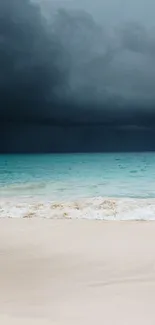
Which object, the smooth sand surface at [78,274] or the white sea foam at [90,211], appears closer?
the smooth sand surface at [78,274]

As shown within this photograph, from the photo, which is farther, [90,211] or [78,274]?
[90,211]

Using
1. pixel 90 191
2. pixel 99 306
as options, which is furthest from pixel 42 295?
pixel 90 191

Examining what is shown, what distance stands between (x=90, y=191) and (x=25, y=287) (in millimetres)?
12298

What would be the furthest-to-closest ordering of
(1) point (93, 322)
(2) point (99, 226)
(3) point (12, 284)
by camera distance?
(2) point (99, 226)
(3) point (12, 284)
(1) point (93, 322)

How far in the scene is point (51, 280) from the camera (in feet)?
16.0

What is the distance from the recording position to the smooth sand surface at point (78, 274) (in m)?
3.81

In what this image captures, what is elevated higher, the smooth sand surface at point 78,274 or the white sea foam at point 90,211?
the smooth sand surface at point 78,274

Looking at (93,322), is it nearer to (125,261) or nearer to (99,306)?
(99,306)

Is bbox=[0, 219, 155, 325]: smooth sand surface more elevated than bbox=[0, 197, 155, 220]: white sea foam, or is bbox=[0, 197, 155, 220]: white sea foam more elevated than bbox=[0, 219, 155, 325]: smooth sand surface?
bbox=[0, 219, 155, 325]: smooth sand surface

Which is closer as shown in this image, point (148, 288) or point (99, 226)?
point (148, 288)

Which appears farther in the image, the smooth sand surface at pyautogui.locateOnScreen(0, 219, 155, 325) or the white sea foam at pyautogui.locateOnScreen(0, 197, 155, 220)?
the white sea foam at pyautogui.locateOnScreen(0, 197, 155, 220)

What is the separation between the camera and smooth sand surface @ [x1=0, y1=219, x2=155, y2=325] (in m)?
3.81

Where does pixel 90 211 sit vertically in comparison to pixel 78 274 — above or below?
below

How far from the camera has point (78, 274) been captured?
512 cm
